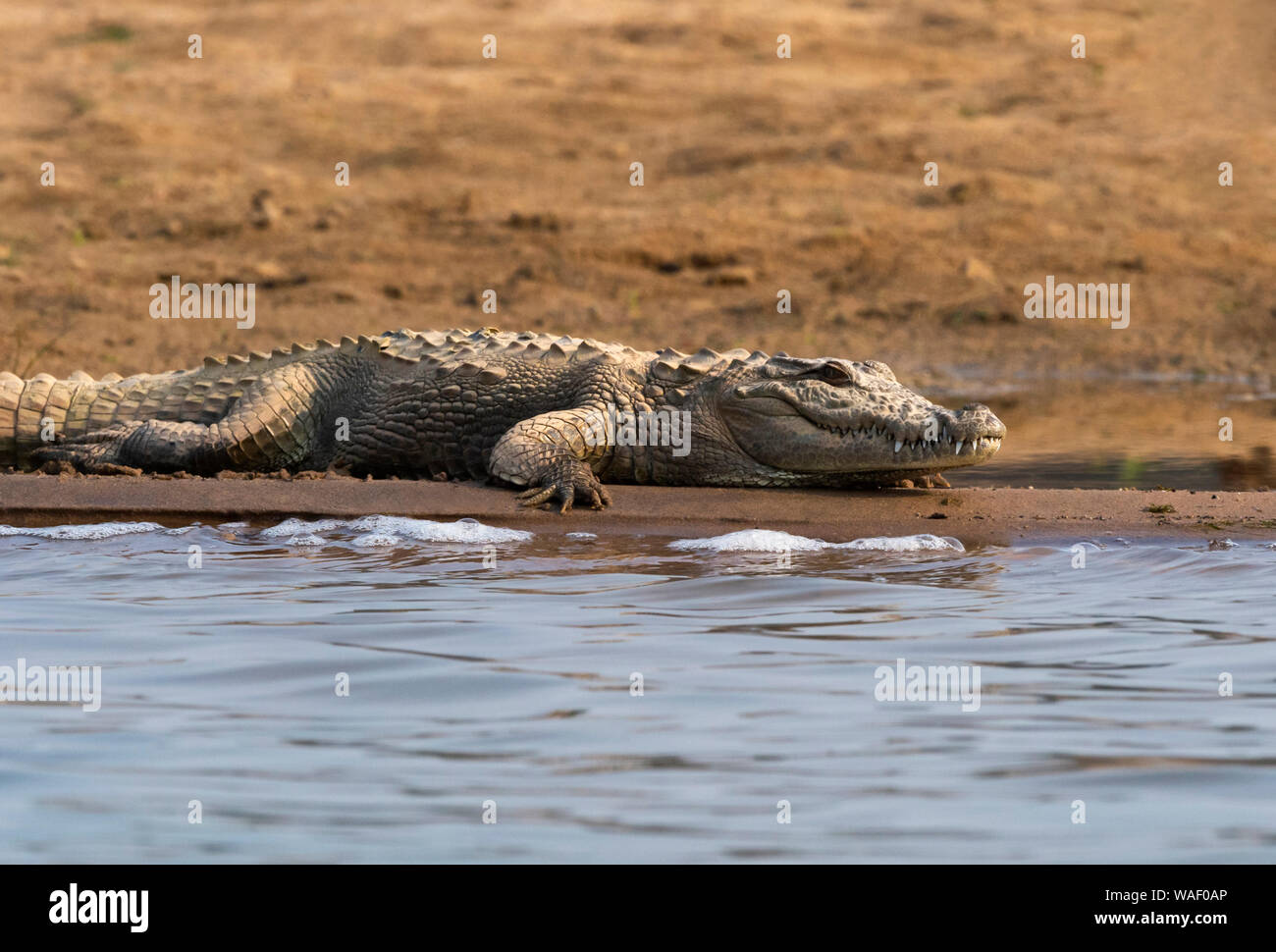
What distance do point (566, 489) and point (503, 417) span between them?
83cm

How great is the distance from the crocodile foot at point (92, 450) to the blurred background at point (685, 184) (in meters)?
3.96

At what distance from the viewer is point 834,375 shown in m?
6.90

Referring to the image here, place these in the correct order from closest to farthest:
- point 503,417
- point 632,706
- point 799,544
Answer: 1. point 632,706
2. point 799,544
3. point 503,417

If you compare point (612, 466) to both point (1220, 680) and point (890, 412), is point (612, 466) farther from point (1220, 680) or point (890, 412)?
point (1220, 680)

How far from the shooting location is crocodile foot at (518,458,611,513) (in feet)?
21.7

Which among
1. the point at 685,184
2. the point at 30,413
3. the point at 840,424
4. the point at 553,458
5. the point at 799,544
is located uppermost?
the point at 685,184

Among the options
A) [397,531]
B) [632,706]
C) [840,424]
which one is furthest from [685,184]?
[632,706]

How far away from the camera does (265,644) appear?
4.76 metres

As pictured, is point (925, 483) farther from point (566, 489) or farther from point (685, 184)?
point (685, 184)

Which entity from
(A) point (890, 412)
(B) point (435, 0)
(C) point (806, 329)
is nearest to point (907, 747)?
(A) point (890, 412)

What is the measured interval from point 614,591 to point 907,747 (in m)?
1.95

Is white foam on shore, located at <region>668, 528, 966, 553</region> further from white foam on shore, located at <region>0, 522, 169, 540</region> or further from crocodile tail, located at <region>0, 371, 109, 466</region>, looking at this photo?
crocodile tail, located at <region>0, 371, 109, 466</region>

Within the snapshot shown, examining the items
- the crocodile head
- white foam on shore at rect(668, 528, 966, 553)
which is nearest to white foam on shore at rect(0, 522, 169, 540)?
white foam on shore at rect(668, 528, 966, 553)
